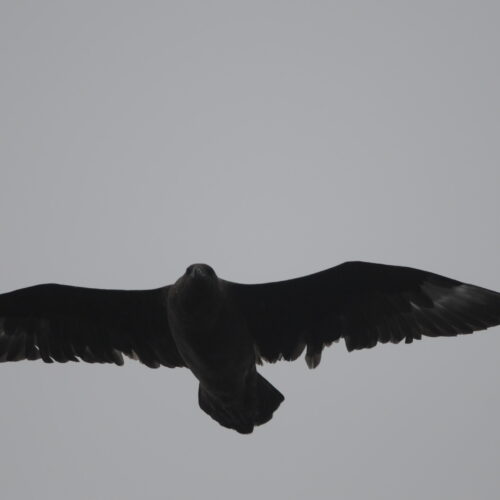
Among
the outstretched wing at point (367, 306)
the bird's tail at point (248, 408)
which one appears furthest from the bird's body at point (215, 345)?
the outstretched wing at point (367, 306)

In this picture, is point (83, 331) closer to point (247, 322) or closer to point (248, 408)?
point (247, 322)

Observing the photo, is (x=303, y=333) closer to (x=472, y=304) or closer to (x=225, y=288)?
(x=225, y=288)

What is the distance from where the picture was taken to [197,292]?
5.99 m

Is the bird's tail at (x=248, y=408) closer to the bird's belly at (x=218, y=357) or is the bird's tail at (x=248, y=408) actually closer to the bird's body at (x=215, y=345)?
the bird's body at (x=215, y=345)

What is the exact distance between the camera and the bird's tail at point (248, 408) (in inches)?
265

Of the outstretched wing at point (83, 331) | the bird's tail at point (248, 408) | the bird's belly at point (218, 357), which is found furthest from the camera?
the outstretched wing at point (83, 331)

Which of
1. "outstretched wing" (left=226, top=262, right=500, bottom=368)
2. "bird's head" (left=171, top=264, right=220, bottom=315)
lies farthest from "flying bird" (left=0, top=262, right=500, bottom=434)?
"bird's head" (left=171, top=264, right=220, bottom=315)

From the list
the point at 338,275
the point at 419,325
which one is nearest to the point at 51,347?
the point at 338,275

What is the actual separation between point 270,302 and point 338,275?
65 centimetres

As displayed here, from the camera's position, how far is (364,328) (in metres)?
6.73

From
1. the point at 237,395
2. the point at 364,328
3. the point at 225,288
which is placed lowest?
the point at 237,395

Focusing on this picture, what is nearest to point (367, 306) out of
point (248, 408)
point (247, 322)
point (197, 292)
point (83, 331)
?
point (247, 322)

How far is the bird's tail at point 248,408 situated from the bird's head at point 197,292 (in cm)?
105

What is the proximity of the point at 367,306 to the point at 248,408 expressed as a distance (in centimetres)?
136
